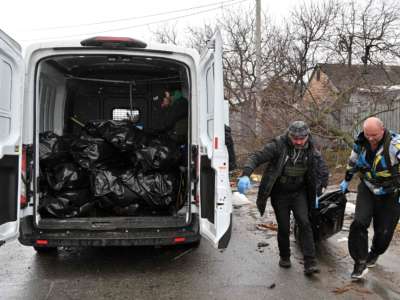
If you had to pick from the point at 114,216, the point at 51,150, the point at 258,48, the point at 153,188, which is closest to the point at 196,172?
the point at 153,188

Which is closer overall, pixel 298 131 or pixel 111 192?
pixel 298 131

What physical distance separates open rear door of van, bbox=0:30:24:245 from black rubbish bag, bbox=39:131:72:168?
2.72ft

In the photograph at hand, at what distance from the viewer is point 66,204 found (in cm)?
470

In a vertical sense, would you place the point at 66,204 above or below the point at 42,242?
above

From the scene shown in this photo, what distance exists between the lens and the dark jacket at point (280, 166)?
4.40 meters

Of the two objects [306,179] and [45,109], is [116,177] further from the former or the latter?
[306,179]

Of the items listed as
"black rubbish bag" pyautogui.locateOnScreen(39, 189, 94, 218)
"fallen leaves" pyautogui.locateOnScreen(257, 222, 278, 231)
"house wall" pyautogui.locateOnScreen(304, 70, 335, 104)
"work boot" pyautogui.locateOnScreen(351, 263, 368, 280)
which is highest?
"house wall" pyautogui.locateOnScreen(304, 70, 335, 104)

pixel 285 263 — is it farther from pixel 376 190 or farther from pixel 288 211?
pixel 376 190

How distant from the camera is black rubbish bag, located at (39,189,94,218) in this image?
460 cm

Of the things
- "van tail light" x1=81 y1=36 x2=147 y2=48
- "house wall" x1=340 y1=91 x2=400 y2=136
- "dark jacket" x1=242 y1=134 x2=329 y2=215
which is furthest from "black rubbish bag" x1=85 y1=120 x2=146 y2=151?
"house wall" x1=340 y1=91 x2=400 y2=136

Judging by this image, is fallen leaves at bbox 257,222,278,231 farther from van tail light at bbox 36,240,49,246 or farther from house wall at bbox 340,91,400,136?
house wall at bbox 340,91,400,136

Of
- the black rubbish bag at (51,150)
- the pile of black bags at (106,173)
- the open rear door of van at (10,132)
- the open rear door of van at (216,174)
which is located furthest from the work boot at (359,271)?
the black rubbish bag at (51,150)

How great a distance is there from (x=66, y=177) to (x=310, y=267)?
2.80 metres

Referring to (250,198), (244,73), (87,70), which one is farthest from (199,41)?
(87,70)
